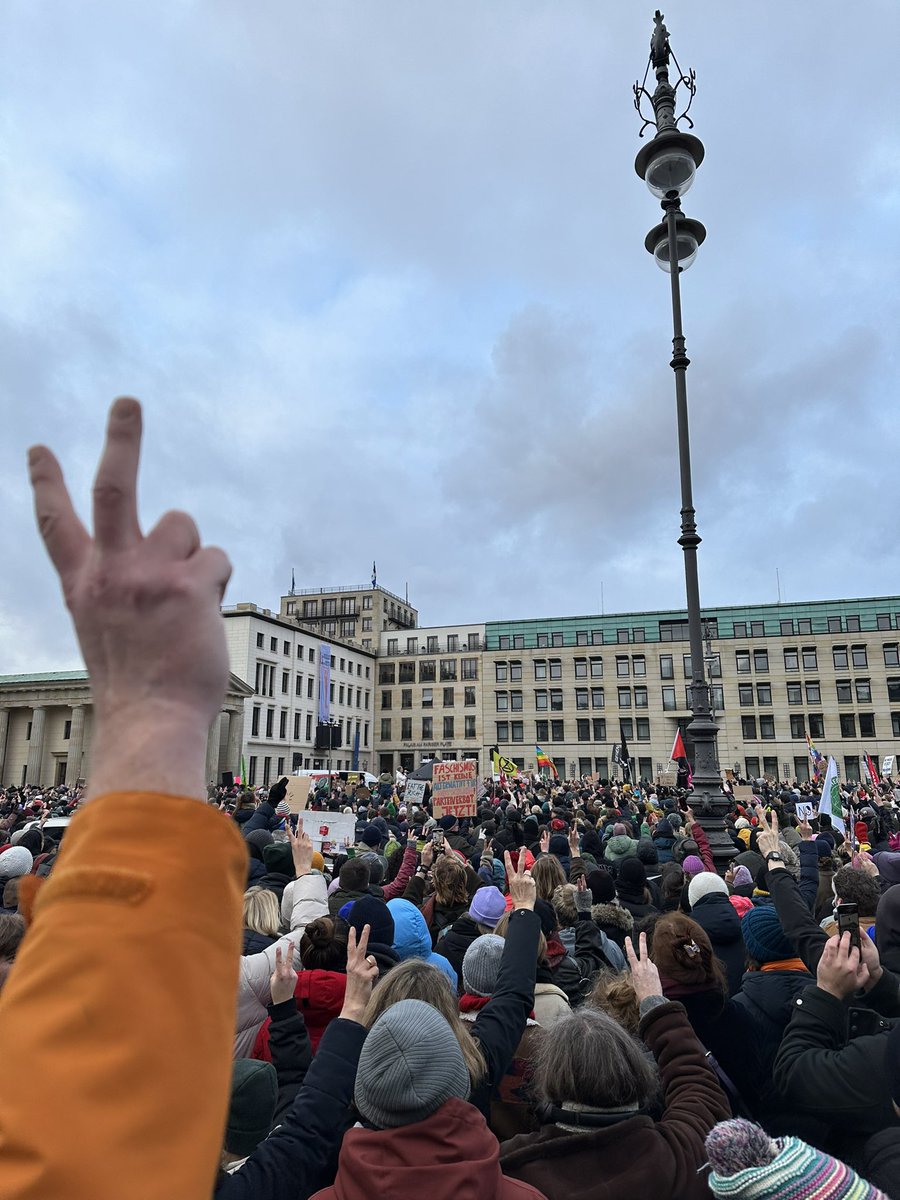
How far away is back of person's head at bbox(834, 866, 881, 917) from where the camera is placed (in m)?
4.83

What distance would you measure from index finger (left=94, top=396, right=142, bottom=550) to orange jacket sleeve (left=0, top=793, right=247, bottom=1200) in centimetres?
32

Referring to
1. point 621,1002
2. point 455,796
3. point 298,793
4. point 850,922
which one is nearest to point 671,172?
point 455,796

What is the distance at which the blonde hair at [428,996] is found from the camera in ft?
10.0

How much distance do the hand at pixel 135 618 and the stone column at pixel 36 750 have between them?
61491 millimetres

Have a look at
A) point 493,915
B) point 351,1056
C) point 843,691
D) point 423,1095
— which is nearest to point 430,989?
point 351,1056

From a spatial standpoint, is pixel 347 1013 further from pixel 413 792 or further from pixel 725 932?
pixel 413 792

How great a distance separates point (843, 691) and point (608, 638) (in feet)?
71.9

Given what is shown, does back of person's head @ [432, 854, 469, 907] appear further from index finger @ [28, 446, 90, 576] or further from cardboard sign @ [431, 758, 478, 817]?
index finger @ [28, 446, 90, 576]

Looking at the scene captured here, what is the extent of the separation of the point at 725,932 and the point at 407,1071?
317 centimetres

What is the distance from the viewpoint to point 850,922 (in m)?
3.02

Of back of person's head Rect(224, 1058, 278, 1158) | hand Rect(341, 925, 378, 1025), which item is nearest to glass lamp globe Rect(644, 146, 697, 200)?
hand Rect(341, 925, 378, 1025)

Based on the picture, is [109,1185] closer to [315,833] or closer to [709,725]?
[315,833]

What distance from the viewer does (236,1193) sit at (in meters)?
2.42

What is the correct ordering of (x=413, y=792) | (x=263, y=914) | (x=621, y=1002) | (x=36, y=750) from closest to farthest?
(x=621, y=1002) → (x=263, y=914) → (x=413, y=792) → (x=36, y=750)
